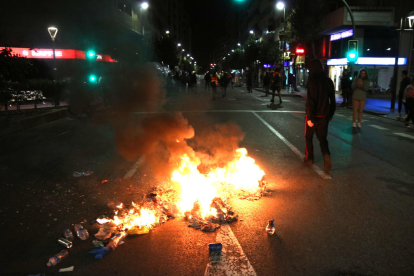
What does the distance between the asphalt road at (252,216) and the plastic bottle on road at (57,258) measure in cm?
6

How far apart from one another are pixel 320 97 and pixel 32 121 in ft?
33.6

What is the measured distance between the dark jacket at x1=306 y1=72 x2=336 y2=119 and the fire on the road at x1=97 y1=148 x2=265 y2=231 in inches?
58.9

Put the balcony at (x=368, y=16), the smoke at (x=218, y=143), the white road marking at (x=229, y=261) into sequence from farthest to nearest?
1. the balcony at (x=368, y=16)
2. the smoke at (x=218, y=143)
3. the white road marking at (x=229, y=261)

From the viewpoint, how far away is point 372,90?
28703 millimetres

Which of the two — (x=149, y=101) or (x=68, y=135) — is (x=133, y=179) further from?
(x=149, y=101)

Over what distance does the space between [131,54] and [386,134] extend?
113ft

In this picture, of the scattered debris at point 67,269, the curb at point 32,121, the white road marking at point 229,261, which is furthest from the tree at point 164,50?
the scattered debris at point 67,269

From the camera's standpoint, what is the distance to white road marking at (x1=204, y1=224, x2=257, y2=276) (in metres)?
3.03

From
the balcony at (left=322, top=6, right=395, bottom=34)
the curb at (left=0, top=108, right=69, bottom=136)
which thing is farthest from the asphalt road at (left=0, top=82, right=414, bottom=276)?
the balcony at (left=322, top=6, right=395, bottom=34)

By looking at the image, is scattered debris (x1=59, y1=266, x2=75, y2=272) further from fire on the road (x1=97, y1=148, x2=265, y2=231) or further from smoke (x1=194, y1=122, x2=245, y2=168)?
smoke (x1=194, y1=122, x2=245, y2=168)

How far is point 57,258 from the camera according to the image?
3271 millimetres

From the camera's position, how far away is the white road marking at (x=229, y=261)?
3.03m

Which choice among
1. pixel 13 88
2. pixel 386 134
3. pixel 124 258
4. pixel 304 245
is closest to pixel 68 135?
pixel 13 88

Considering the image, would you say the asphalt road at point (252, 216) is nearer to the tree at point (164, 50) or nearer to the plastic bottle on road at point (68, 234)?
the plastic bottle on road at point (68, 234)
